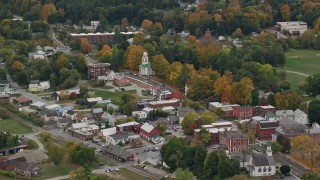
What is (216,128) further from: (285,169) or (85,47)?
(85,47)

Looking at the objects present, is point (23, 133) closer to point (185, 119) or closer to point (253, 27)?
point (185, 119)

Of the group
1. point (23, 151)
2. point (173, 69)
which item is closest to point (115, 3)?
point (173, 69)

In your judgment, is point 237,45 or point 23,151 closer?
point 23,151

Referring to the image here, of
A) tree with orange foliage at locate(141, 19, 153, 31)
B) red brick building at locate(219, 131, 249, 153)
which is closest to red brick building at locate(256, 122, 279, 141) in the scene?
red brick building at locate(219, 131, 249, 153)

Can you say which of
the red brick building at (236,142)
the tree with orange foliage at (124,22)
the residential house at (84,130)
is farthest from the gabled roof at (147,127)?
the tree with orange foliage at (124,22)

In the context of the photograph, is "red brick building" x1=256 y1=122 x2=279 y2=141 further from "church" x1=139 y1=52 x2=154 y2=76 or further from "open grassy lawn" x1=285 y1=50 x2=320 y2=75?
"church" x1=139 y1=52 x2=154 y2=76

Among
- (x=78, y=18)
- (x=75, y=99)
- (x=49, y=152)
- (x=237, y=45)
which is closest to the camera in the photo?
Answer: (x=49, y=152)
